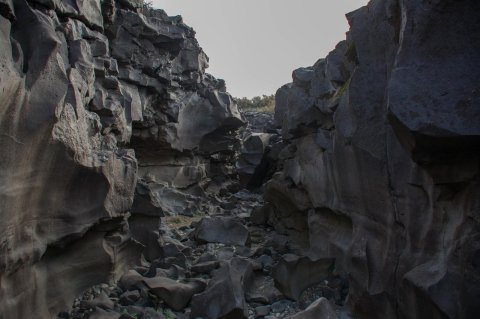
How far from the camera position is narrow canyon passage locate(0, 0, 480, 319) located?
4781mm

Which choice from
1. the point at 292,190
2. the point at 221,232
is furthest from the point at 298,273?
the point at 221,232

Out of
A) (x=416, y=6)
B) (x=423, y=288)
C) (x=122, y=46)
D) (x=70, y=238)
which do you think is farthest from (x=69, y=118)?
(x=122, y=46)

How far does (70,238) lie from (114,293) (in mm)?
1886

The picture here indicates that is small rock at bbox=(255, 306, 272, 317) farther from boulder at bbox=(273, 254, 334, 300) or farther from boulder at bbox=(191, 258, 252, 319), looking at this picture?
boulder at bbox=(273, 254, 334, 300)

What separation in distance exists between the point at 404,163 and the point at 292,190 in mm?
6455

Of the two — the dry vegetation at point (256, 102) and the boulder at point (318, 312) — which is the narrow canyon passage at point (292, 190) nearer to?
the boulder at point (318, 312)

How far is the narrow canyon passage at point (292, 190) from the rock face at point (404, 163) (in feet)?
0.07

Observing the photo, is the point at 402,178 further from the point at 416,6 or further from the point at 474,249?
the point at 416,6

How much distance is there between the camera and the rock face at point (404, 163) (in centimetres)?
462

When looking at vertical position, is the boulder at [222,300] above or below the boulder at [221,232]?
below

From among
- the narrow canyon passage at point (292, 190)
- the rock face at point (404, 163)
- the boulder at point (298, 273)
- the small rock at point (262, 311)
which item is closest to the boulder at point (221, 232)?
the narrow canyon passage at point (292, 190)

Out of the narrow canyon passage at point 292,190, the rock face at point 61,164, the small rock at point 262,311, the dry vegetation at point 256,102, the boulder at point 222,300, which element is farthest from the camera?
the dry vegetation at point 256,102

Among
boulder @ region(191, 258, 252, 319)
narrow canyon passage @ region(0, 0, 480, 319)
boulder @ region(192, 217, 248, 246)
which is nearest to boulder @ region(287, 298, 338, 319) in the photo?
narrow canyon passage @ region(0, 0, 480, 319)

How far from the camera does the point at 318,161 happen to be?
1043 centimetres
